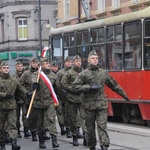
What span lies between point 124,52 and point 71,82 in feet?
13.2

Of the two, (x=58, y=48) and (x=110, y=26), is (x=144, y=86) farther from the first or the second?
(x=58, y=48)

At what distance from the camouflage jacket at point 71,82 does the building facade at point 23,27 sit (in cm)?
3842

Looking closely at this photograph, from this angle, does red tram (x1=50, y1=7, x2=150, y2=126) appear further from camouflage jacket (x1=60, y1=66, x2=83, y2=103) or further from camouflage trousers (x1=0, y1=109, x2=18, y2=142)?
camouflage trousers (x1=0, y1=109, x2=18, y2=142)

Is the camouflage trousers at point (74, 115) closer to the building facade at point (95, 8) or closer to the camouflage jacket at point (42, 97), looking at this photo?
the camouflage jacket at point (42, 97)

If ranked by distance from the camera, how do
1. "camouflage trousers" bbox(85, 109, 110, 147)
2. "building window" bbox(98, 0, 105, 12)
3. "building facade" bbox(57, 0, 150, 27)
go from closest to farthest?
"camouflage trousers" bbox(85, 109, 110, 147), "building facade" bbox(57, 0, 150, 27), "building window" bbox(98, 0, 105, 12)

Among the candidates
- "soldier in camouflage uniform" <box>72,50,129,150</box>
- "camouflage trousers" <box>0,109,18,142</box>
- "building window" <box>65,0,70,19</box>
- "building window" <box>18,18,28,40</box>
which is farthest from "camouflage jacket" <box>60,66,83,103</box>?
Answer: "building window" <box>18,18,28,40</box>

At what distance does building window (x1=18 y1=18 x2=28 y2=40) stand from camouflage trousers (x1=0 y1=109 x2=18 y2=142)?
40704 millimetres

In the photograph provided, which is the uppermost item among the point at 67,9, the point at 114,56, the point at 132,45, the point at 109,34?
the point at 67,9

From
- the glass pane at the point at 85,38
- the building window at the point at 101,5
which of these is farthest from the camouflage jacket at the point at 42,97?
the building window at the point at 101,5

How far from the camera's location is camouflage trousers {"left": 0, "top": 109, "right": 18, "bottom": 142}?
10641 millimetres

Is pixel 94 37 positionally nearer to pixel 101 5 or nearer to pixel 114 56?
pixel 114 56

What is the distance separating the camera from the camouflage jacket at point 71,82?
1180cm

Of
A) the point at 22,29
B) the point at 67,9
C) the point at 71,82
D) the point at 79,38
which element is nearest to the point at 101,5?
the point at 67,9

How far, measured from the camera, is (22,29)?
51.4m
